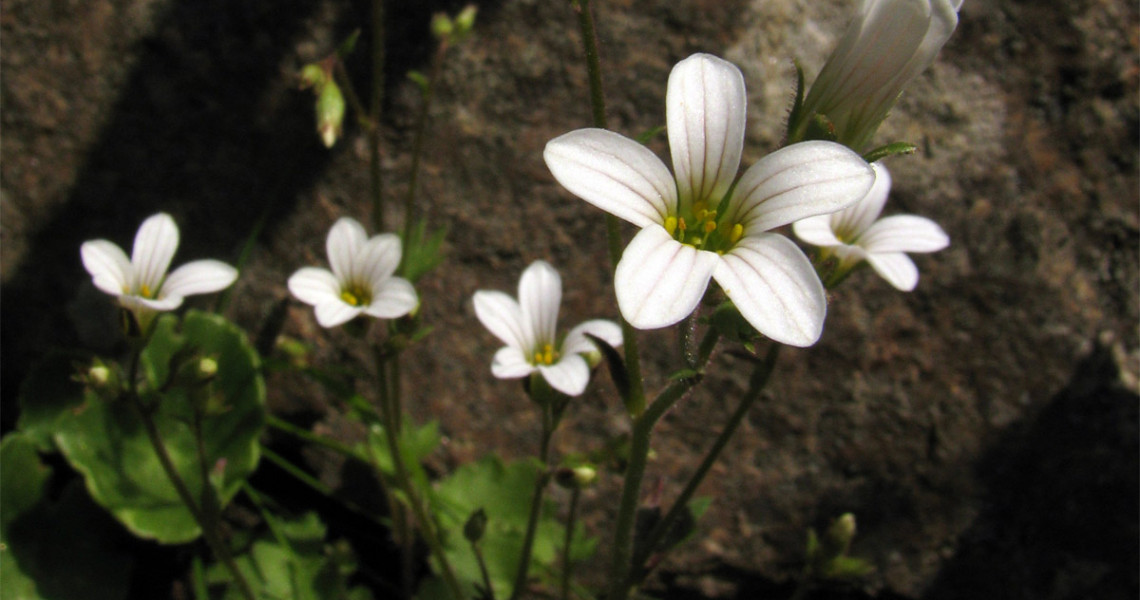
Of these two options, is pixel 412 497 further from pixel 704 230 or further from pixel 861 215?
pixel 861 215

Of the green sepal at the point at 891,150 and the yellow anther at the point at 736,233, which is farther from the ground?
the green sepal at the point at 891,150

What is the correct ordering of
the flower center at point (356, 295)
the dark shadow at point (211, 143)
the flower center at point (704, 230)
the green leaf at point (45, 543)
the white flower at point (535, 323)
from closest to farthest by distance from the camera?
the flower center at point (704, 230), the white flower at point (535, 323), the flower center at point (356, 295), the green leaf at point (45, 543), the dark shadow at point (211, 143)

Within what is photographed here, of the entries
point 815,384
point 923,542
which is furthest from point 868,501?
point 815,384

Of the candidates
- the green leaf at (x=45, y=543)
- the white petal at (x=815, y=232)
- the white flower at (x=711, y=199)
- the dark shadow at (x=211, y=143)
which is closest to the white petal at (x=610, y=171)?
the white flower at (x=711, y=199)

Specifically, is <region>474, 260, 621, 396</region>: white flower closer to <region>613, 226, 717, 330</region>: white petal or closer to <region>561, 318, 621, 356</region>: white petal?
<region>561, 318, 621, 356</region>: white petal

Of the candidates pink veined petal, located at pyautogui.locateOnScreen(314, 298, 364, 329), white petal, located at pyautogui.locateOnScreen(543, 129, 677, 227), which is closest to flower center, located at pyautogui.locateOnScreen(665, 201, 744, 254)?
white petal, located at pyautogui.locateOnScreen(543, 129, 677, 227)

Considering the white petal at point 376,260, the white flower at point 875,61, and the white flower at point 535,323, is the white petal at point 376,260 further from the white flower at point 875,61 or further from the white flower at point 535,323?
the white flower at point 875,61
